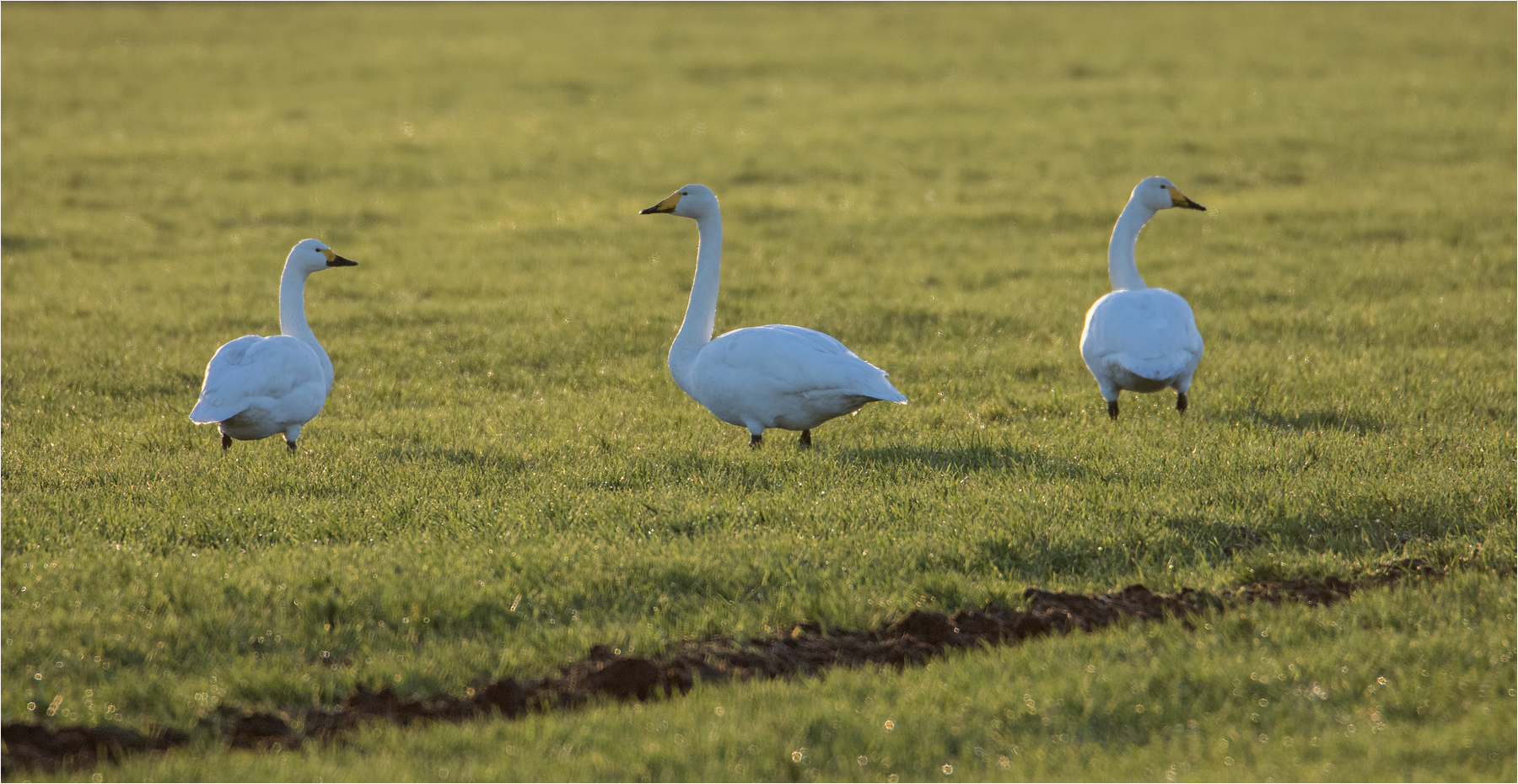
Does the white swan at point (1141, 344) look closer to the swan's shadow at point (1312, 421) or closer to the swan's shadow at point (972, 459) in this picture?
the swan's shadow at point (1312, 421)

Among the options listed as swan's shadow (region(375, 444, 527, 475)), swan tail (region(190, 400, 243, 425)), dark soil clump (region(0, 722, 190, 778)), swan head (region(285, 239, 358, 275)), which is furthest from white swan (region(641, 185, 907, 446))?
dark soil clump (region(0, 722, 190, 778))

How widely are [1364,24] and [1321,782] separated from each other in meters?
35.1

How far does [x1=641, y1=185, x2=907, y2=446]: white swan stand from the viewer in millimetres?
7391

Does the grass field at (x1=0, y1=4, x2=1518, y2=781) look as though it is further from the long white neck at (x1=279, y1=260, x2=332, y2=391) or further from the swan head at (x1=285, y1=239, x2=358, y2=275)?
the swan head at (x1=285, y1=239, x2=358, y2=275)

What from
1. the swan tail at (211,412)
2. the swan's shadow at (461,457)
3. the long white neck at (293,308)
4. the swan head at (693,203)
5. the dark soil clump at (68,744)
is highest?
the swan head at (693,203)

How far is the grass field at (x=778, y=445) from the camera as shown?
14.8 ft

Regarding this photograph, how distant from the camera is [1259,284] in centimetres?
1314

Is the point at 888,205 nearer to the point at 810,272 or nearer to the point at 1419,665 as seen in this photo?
the point at 810,272

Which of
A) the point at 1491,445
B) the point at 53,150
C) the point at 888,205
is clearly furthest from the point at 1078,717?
the point at 53,150

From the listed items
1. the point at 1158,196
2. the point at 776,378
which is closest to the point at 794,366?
the point at 776,378

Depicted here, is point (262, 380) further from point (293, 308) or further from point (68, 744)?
point (68, 744)

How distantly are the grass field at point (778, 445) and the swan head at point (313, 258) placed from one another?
0.98 metres

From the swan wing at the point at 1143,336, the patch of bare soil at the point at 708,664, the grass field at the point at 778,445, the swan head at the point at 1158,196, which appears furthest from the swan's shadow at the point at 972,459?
the swan head at the point at 1158,196

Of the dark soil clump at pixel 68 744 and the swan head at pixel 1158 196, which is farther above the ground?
the swan head at pixel 1158 196
